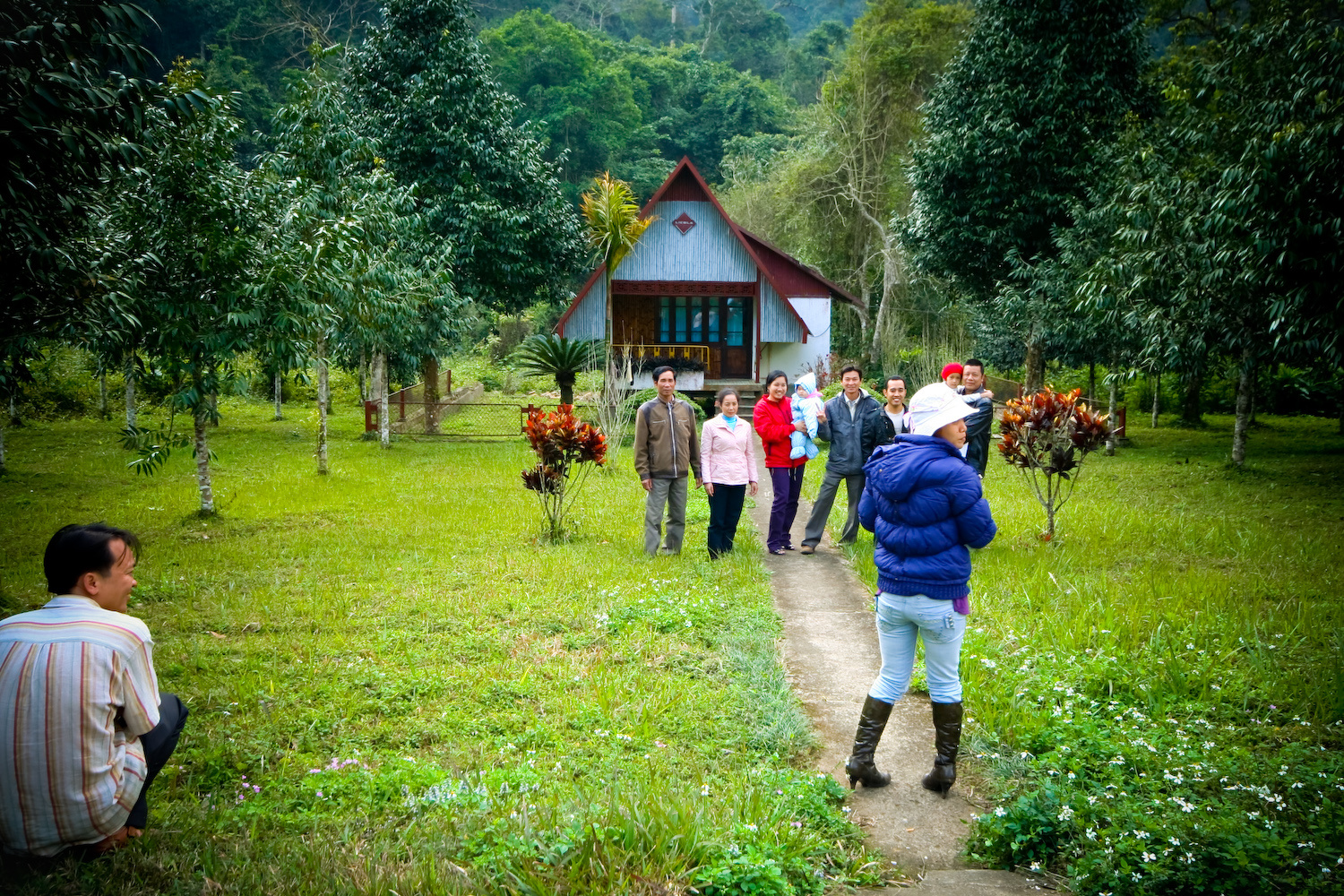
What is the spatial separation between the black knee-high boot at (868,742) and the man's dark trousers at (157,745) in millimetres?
2993

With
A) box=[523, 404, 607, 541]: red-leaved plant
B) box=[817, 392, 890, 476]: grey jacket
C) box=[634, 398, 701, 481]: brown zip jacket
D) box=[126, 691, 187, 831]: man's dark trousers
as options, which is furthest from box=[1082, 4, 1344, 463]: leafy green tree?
box=[126, 691, 187, 831]: man's dark trousers

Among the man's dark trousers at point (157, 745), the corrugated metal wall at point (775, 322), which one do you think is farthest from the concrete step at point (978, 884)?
the corrugated metal wall at point (775, 322)

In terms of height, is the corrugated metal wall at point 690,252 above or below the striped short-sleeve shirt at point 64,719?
above

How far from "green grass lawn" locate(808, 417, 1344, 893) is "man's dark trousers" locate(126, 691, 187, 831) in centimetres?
336

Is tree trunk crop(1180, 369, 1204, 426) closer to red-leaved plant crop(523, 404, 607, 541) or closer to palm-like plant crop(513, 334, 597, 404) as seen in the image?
palm-like plant crop(513, 334, 597, 404)

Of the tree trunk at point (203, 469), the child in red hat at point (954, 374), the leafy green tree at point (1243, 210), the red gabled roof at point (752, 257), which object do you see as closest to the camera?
the child in red hat at point (954, 374)

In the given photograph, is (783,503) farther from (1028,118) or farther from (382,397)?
(1028,118)

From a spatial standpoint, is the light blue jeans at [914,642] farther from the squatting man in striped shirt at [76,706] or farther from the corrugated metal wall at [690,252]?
the corrugated metal wall at [690,252]

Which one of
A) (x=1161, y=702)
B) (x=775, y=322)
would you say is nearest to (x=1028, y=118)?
(x=775, y=322)

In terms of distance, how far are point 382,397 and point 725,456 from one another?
45.9 feet

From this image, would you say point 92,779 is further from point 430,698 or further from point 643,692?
point 643,692

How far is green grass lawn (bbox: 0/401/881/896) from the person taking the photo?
3.54 metres

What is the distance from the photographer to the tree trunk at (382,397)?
20.5 m

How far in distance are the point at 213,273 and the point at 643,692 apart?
6711 millimetres
